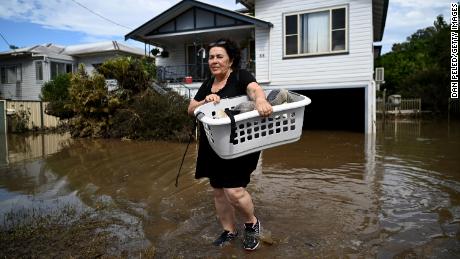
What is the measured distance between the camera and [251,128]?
9.02 feet

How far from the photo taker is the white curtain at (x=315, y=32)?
12898mm

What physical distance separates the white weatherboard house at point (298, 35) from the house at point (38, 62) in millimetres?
10307

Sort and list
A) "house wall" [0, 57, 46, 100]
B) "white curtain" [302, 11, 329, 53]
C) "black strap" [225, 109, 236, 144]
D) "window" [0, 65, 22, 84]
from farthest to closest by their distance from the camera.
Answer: "window" [0, 65, 22, 84], "house wall" [0, 57, 46, 100], "white curtain" [302, 11, 329, 53], "black strap" [225, 109, 236, 144]

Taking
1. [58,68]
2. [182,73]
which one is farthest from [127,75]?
[58,68]

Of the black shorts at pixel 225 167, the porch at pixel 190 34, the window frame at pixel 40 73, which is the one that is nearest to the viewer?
the black shorts at pixel 225 167

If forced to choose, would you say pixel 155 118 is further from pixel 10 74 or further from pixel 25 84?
pixel 10 74

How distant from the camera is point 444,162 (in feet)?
23.4

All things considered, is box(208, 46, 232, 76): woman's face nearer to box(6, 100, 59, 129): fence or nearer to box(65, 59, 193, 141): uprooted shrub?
box(65, 59, 193, 141): uprooted shrub

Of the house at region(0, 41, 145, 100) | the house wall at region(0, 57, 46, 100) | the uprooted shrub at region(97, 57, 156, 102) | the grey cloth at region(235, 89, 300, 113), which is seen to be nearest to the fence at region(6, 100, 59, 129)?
the uprooted shrub at region(97, 57, 156, 102)

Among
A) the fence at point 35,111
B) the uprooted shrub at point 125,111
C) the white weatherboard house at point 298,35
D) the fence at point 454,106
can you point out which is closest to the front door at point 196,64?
the white weatherboard house at point 298,35

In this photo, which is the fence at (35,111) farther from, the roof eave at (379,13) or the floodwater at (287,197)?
the roof eave at (379,13)

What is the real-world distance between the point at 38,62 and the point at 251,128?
2512cm

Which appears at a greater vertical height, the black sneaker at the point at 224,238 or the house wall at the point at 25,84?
the house wall at the point at 25,84

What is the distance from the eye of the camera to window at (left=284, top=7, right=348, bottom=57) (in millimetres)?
12672
